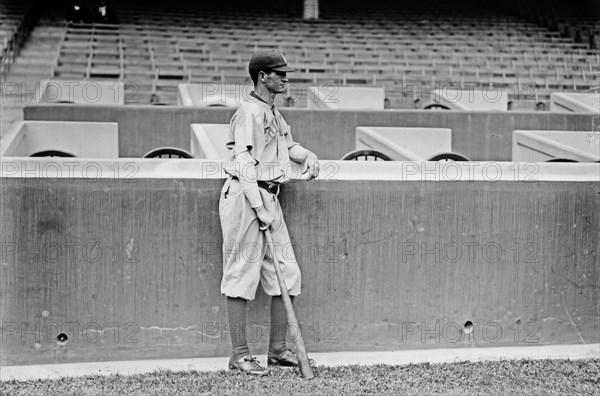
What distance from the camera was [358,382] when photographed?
489cm

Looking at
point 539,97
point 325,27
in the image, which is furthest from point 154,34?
point 539,97

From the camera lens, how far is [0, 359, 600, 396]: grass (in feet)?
15.5

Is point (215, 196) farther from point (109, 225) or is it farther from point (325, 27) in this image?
point (325, 27)

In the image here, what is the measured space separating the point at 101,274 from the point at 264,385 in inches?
52.1

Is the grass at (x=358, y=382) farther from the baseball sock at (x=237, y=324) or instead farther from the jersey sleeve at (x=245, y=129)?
the jersey sleeve at (x=245, y=129)

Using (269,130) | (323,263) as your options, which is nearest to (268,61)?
(269,130)

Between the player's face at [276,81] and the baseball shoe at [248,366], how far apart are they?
1.58 metres

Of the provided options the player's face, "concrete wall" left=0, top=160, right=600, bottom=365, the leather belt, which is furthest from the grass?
the player's face

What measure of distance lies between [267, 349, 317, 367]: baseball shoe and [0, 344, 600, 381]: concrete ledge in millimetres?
194

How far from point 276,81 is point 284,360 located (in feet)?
5.45

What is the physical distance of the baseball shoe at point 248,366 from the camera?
498cm

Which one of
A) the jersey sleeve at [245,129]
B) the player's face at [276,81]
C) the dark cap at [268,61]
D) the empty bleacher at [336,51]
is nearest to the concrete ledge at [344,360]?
the jersey sleeve at [245,129]

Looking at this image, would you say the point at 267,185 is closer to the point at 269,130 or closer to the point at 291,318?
the point at 269,130

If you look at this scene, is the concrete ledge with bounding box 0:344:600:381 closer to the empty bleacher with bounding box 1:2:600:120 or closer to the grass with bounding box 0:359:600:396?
the grass with bounding box 0:359:600:396
